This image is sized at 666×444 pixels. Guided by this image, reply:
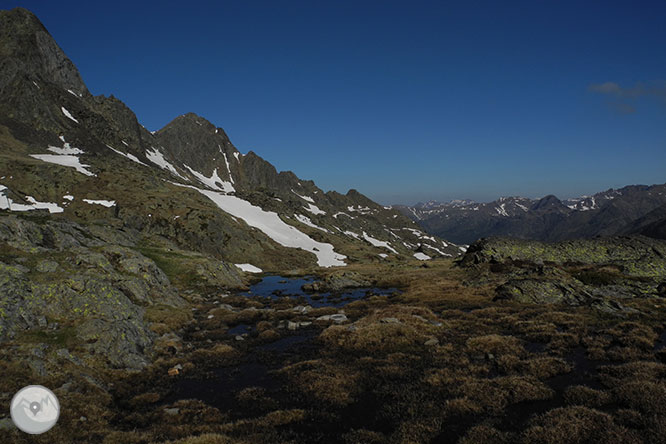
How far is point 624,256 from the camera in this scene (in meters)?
43.8

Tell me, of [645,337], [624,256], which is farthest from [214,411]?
[624,256]

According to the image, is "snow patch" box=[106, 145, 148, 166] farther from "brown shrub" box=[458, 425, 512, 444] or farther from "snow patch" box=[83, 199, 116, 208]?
"brown shrub" box=[458, 425, 512, 444]

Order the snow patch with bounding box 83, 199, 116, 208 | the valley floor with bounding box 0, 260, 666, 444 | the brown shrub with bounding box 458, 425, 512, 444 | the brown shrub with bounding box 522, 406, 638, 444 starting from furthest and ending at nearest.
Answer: the snow patch with bounding box 83, 199, 116, 208, the valley floor with bounding box 0, 260, 666, 444, the brown shrub with bounding box 458, 425, 512, 444, the brown shrub with bounding box 522, 406, 638, 444

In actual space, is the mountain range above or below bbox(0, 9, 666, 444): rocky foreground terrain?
above

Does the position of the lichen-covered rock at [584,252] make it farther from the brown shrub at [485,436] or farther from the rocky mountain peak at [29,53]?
the rocky mountain peak at [29,53]

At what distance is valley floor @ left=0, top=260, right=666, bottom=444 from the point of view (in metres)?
10.8

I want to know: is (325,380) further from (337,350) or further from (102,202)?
(102,202)

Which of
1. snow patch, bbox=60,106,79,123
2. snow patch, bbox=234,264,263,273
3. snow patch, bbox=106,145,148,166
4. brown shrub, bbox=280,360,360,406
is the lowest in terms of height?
snow patch, bbox=234,264,263,273

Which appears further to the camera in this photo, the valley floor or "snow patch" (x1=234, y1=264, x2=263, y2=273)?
"snow patch" (x1=234, y1=264, x2=263, y2=273)

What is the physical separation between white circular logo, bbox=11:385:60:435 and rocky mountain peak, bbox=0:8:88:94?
181557 mm

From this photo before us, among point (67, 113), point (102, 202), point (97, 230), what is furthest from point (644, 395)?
point (67, 113)

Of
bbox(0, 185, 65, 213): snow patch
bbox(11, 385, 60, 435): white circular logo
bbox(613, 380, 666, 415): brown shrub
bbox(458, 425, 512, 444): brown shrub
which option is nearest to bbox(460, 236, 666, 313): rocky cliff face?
bbox(613, 380, 666, 415): brown shrub

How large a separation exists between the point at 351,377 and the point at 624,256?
4716 cm

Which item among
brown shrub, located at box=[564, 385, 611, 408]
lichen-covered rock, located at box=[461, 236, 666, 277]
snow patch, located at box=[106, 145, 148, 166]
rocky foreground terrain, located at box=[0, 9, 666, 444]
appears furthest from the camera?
snow patch, located at box=[106, 145, 148, 166]
